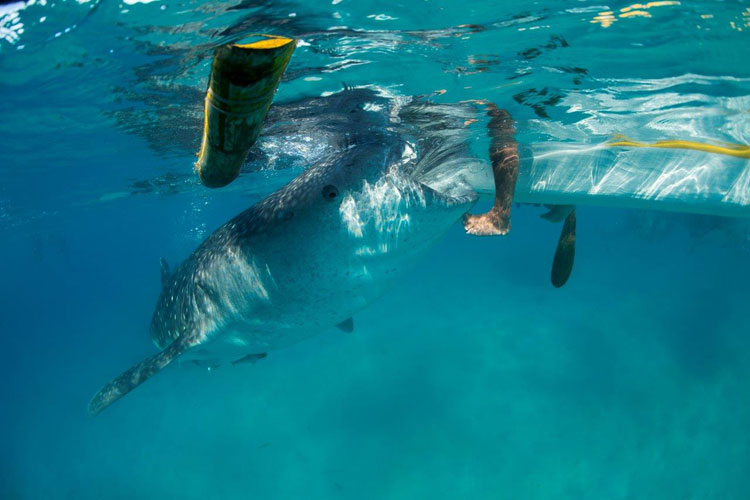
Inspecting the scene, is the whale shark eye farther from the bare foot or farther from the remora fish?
the bare foot

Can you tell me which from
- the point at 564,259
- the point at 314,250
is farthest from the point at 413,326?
the point at 314,250

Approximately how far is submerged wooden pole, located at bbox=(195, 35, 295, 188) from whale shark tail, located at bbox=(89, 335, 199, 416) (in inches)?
132

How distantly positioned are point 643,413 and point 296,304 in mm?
10987

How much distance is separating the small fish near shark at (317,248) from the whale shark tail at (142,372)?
→ 14mm

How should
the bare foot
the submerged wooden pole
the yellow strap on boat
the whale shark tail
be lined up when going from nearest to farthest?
the submerged wooden pole
the bare foot
the whale shark tail
the yellow strap on boat

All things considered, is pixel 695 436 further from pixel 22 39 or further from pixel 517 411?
pixel 22 39

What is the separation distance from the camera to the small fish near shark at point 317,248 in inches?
148

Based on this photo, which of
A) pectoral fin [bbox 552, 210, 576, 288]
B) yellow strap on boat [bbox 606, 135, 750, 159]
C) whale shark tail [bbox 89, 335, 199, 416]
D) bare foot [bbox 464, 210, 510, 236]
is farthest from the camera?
yellow strap on boat [bbox 606, 135, 750, 159]

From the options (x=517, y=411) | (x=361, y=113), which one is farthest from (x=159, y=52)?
(x=517, y=411)

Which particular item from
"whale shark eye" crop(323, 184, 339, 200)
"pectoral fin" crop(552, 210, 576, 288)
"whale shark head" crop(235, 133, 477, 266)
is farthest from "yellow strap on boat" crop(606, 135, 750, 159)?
"whale shark eye" crop(323, 184, 339, 200)

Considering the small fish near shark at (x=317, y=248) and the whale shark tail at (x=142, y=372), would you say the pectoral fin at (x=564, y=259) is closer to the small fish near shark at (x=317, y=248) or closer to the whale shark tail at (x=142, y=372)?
the small fish near shark at (x=317, y=248)

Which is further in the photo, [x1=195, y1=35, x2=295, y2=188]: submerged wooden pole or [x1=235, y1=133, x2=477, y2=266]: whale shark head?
[x1=235, y1=133, x2=477, y2=266]: whale shark head

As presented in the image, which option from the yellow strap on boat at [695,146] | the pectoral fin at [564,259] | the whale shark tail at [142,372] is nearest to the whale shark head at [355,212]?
the whale shark tail at [142,372]

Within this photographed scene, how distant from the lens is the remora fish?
3.75 m
